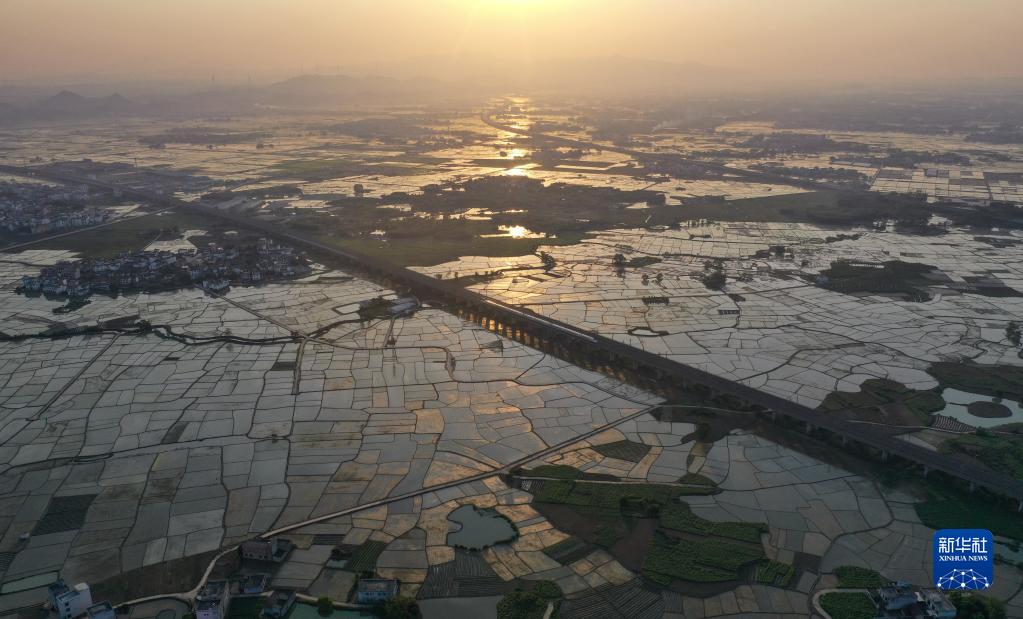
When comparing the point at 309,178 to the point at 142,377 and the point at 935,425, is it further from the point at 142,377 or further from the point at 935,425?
the point at 935,425

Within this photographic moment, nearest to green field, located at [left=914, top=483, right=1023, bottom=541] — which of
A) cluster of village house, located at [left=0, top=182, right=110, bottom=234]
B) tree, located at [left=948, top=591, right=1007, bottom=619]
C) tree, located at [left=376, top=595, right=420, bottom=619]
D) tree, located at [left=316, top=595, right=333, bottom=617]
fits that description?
tree, located at [left=948, top=591, right=1007, bottom=619]

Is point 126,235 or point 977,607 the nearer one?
point 977,607

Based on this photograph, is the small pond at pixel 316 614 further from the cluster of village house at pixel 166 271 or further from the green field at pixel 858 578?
the cluster of village house at pixel 166 271

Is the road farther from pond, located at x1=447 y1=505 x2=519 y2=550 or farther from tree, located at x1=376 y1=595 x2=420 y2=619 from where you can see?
tree, located at x1=376 y1=595 x2=420 y2=619

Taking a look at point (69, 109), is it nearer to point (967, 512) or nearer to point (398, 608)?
point (398, 608)

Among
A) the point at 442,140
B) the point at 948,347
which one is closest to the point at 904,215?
the point at 948,347

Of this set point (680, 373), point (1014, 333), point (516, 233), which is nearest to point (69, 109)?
point (516, 233)
